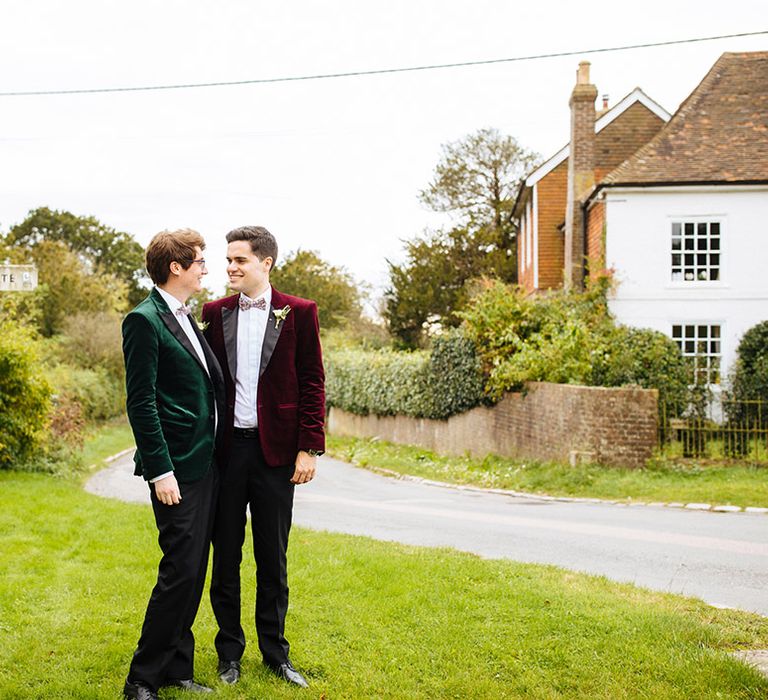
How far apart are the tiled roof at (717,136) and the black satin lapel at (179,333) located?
20.0m

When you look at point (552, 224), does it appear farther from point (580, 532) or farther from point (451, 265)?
point (580, 532)

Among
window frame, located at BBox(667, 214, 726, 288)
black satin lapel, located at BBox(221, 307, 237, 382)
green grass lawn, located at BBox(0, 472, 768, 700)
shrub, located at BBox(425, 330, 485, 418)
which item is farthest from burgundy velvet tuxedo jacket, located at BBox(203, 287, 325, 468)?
window frame, located at BBox(667, 214, 726, 288)

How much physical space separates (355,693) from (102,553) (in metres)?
4.24

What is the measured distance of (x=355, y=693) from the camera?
457cm

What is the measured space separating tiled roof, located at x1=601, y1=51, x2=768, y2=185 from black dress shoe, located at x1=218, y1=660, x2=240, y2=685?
2022cm

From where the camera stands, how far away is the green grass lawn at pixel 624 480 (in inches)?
566

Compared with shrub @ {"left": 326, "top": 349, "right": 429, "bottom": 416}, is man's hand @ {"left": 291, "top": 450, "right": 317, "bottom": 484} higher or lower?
lower

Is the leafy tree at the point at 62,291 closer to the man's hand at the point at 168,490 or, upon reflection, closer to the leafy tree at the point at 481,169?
the leafy tree at the point at 481,169

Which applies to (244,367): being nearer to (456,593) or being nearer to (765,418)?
(456,593)

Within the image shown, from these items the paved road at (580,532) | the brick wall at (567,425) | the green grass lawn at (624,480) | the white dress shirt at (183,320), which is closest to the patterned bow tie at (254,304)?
the white dress shirt at (183,320)

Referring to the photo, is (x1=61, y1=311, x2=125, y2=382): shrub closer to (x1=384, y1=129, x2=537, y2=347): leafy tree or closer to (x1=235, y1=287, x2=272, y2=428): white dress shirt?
(x1=384, y1=129, x2=537, y2=347): leafy tree

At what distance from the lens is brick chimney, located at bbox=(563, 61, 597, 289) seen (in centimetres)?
2656

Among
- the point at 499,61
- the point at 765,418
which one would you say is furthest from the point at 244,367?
the point at 499,61

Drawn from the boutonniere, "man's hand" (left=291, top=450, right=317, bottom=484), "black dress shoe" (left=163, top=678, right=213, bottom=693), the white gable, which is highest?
the white gable
